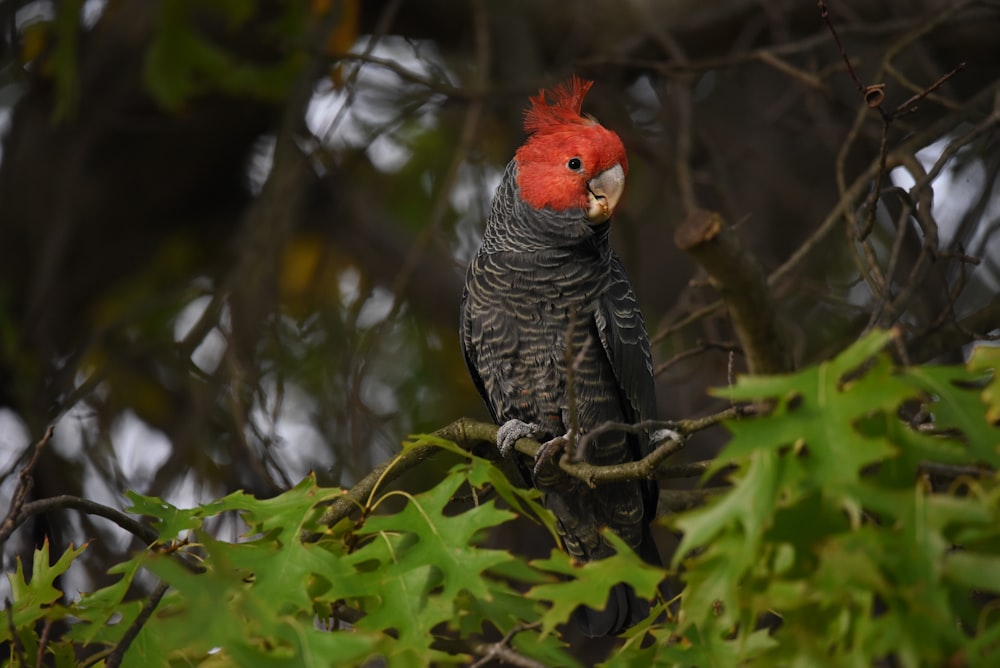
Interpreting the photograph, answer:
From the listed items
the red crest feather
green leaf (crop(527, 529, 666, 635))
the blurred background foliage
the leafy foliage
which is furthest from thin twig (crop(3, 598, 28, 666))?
the red crest feather

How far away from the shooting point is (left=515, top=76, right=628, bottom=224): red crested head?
3256 millimetres

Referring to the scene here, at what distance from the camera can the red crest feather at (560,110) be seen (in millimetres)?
3367

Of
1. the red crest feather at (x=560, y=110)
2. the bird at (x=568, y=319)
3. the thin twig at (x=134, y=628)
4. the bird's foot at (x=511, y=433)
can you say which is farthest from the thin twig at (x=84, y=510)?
the red crest feather at (x=560, y=110)

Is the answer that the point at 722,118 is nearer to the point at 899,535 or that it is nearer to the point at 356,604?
the point at 356,604

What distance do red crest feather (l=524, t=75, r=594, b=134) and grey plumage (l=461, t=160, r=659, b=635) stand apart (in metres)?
0.28

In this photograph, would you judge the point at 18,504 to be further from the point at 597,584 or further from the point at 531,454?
the point at 531,454

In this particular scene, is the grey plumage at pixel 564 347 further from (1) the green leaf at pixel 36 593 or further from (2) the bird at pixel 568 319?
(1) the green leaf at pixel 36 593

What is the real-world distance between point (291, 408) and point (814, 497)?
13.4 feet

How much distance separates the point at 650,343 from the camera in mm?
3328

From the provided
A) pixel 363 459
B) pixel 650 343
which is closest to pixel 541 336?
pixel 650 343

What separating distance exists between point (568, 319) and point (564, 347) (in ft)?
0.32

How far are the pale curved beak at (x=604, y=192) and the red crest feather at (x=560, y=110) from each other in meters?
0.21

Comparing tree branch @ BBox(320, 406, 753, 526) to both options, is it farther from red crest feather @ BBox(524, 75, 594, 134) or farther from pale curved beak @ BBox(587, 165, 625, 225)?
red crest feather @ BBox(524, 75, 594, 134)

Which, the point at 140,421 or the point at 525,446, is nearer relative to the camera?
the point at 525,446
